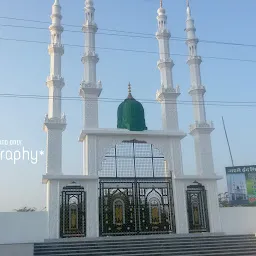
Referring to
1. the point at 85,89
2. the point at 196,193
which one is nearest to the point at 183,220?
the point at 196,193

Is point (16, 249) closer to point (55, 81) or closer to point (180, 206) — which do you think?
point (180, 206)

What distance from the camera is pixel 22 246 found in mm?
13867

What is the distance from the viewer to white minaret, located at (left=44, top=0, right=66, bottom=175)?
18.2m

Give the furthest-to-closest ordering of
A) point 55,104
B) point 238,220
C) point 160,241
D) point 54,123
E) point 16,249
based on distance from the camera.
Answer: point 238,220
point 55,104
point 54,123
point 160,241
point 16,249

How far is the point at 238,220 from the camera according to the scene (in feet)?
65.4

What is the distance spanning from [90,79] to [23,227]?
7.60m

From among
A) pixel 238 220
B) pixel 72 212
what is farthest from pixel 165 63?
pixel 72 212

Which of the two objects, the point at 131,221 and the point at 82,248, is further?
the point at 131,221

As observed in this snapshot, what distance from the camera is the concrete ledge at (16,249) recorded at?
13.6 metres

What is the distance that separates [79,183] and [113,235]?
2.78m

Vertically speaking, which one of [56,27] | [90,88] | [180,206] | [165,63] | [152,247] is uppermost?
[56,27]

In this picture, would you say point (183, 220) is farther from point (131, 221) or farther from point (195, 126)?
point (195, 126)

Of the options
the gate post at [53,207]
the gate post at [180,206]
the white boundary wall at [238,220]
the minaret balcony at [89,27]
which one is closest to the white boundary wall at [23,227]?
the gate post at [53,207]

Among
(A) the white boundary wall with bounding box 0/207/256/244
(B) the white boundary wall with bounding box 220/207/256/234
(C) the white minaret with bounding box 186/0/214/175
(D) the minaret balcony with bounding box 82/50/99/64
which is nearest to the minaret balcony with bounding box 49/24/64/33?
(D) the minaret balcony with bounding box 82/50/99/64
